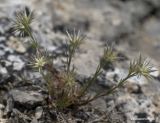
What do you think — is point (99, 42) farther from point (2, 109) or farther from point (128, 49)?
point (2, 109)

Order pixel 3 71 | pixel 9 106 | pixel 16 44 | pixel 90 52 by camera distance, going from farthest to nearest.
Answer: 1. pixel 90 52
2. pixel 16 44
3. pixel 3 71
4. pixel 9 106

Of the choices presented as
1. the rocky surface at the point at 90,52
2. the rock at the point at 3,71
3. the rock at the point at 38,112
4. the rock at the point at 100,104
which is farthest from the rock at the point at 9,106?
the rock at the point at 100,104

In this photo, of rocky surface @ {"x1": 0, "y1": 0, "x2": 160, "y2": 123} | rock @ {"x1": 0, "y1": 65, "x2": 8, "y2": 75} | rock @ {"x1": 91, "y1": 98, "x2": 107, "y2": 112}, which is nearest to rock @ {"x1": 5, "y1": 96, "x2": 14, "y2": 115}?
rocky surface @ {"x1": 0, "y1": 0, "x2": 160, "y2": 123}

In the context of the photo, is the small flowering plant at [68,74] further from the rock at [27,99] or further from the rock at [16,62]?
the rock at [16,62]

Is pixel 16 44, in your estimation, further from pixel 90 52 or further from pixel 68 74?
pixel 68 74

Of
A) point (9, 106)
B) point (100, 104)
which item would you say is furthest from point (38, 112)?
point (100, 104)

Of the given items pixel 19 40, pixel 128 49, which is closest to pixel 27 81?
pixel 19 40

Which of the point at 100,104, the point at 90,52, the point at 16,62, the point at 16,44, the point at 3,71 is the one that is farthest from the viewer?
the point at 90,52

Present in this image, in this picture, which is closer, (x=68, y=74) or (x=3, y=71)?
(x=68, y=74)
